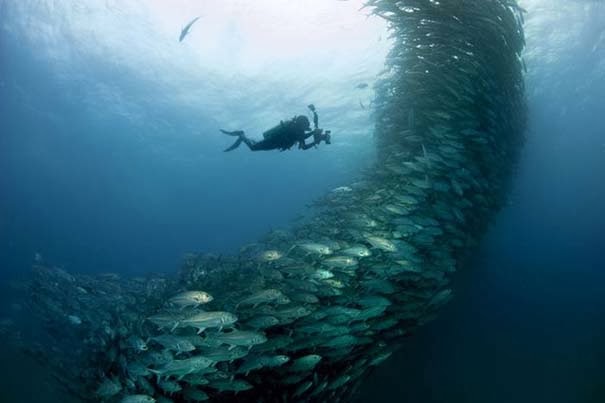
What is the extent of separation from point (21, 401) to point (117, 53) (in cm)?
2242

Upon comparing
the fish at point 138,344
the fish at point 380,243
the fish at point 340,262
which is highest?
the fish at point 380,243

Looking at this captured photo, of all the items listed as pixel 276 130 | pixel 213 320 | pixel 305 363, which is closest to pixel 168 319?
pixel 213 320

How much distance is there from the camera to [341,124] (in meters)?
32.2

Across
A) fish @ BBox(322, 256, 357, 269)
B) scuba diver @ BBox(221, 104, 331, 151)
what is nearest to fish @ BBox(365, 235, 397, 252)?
fish @ BBox(322, 256, 357, 269)

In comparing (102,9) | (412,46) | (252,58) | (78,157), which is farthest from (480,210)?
(78,157)

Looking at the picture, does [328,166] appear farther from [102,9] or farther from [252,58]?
[102,9]

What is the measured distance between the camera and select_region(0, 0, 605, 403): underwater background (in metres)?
16.5

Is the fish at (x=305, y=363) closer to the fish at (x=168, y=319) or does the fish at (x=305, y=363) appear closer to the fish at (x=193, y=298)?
the fish at (x=193, y=298)

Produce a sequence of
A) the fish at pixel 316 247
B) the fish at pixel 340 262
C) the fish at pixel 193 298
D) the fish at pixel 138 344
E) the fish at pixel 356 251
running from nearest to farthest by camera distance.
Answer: the fish at pixel 193 298
the fish at pixel 138 344
the fish at pixel 340 262
the fish at pixel 356 251
the fish at pixel 316 247

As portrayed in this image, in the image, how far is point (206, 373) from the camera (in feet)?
17.5

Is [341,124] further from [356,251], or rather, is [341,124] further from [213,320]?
[213,320]

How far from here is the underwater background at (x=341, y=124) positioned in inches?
650

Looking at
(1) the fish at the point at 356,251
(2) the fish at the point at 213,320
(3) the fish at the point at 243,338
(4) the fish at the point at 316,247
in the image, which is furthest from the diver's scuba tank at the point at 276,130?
(3) the fish at the point at 243,338

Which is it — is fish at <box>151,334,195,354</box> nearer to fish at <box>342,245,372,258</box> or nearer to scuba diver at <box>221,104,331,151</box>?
fish at <box>342,245,372,258</box>
